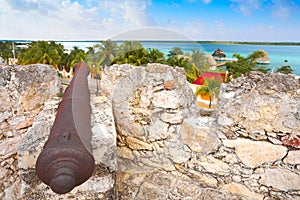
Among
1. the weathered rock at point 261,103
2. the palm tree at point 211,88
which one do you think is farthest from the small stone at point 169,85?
the weathered rock at point 261,103

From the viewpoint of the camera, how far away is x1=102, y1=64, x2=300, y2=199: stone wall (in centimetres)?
219

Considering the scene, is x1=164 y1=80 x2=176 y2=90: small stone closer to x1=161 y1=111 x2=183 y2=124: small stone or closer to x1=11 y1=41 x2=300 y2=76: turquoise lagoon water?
x1=161 y1=111 x2=183 y2=124: small stone

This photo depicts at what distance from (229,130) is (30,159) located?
6.12 feet

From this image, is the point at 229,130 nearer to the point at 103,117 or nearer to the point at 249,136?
the point at 249,136

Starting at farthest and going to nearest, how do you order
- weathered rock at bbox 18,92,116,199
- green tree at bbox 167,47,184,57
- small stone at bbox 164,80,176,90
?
small stone at bbox 164,80,176,90 < green tree at bbox 167,47,184,57 < weathered rock at bbox 18,92,116,199

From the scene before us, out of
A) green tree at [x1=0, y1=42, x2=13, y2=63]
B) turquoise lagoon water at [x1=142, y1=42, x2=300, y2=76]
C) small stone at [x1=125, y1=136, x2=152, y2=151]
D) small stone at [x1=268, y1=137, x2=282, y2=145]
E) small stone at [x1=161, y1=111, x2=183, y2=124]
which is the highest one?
green tree at [x1=0, y1=42, x2=13, y2=63]

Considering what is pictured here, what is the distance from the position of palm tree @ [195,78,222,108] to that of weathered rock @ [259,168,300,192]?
36.4 inches

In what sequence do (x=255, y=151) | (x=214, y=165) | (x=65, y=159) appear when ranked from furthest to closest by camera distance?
(x=214, y=165), (x=255, y=151), (x=65, y=159)

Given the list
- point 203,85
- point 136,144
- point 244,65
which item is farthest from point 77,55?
point 203,85

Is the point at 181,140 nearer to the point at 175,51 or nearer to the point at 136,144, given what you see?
the point at 136,144

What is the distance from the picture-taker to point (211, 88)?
7.30ft

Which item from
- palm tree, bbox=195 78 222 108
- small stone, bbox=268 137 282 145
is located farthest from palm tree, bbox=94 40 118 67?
small stone, bbox=268 137 282 145

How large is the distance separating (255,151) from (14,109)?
2544mm

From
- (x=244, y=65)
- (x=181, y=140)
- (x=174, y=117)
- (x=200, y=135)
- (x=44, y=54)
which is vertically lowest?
(x=181, y=140)
